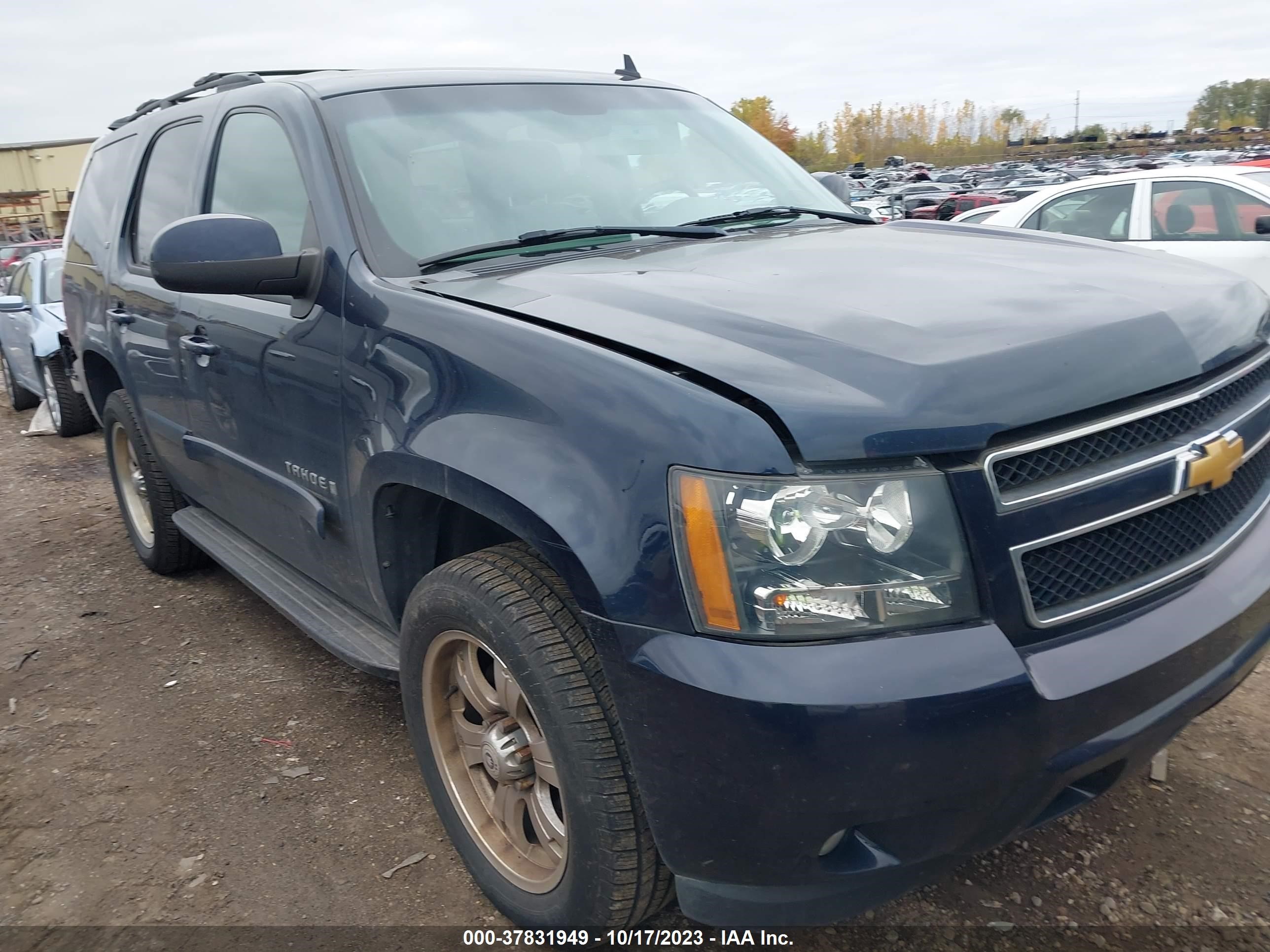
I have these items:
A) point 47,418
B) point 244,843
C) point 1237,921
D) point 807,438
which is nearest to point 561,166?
point 807,438

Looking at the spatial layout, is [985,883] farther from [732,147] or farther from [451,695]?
[732,147]

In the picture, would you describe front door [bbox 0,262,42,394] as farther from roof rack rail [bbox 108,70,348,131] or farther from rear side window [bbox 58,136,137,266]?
roof rack rail [bbox 108,70,348,131]

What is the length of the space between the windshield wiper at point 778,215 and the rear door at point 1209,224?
508cm

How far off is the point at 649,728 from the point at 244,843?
1560 millimetres

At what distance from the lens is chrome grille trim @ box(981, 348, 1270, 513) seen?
5.42 feet

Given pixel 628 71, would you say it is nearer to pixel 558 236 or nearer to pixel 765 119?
pixel 558 236

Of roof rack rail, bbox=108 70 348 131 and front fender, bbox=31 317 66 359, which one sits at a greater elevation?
roof rack rail, bbox=108 70 348 131

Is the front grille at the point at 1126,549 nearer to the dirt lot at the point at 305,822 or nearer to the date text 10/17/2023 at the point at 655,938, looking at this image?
the dirt lot at the point at 305,822

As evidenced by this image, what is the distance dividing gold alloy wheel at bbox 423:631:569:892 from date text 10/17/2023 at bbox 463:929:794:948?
142 millimetres

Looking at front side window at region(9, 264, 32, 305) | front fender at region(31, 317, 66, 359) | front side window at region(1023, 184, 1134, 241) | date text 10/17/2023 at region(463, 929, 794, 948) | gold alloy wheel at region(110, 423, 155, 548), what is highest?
front side window at region(9, 264, 32, 305)

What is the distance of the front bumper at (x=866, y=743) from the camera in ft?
5.14

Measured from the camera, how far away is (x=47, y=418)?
900cm

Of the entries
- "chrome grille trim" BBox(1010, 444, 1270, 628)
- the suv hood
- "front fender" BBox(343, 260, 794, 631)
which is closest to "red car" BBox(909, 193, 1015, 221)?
the suv hood

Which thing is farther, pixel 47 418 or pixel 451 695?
pixel 47 418
